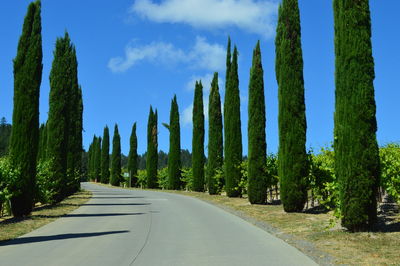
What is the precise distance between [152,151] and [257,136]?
32.5m

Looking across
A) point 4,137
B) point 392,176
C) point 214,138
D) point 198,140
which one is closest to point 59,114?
point 214,138

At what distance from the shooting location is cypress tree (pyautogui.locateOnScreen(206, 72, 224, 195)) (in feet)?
114

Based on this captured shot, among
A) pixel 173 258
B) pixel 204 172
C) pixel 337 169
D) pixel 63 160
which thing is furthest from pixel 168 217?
pixel 204 172

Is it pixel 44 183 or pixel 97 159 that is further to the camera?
pixel 97 159

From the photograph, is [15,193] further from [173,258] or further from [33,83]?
[173,258]

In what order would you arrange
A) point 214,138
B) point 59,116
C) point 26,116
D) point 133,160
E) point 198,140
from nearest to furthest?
point 26,116, point 59,116, point 214,138, point 198,140, point 133,160

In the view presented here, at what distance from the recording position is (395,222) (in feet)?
42.8

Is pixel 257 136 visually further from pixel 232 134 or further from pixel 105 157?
pixel 105 157

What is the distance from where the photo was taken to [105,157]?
69.6 m

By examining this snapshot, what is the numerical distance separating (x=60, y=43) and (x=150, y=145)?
29.8 m

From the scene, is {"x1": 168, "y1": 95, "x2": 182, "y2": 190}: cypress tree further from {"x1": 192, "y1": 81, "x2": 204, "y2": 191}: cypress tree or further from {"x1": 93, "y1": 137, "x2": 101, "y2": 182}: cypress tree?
{"x1": 93, "y1": 137, "x2": 101, "y2": 182}: cypress tree

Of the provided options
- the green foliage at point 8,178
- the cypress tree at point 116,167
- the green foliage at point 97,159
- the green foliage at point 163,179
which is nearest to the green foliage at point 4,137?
the green foliage at point 97,159

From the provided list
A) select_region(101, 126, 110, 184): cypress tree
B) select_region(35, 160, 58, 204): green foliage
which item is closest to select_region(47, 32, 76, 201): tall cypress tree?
select_region(35, 160, 58, 204): green foliage

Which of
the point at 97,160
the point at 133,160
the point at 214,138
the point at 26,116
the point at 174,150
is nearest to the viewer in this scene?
the point at 26,116
